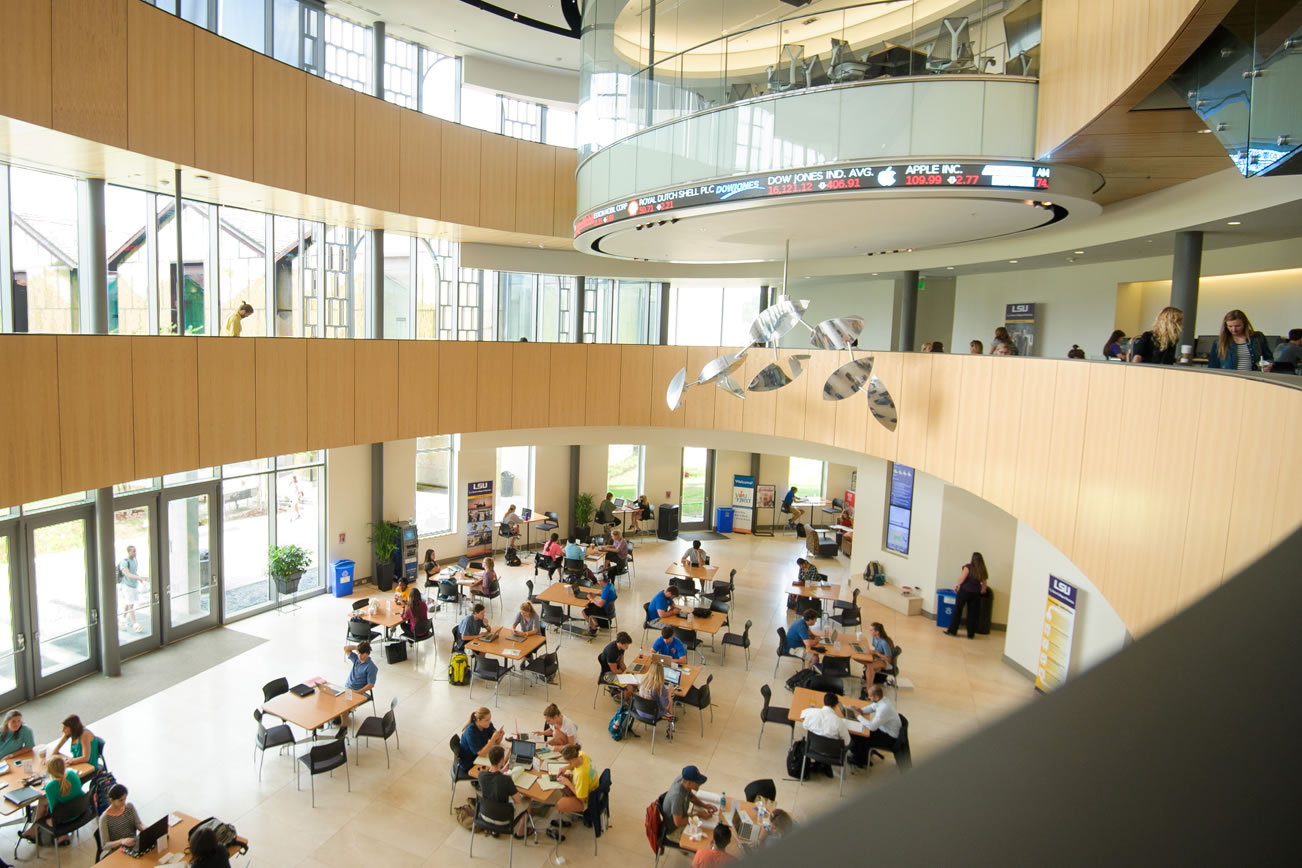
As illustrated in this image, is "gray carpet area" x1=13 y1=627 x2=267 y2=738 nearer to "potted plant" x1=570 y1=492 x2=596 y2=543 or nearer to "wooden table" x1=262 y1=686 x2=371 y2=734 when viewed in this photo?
"wooden table" x1=262 y1=686 x2=371 y2=734

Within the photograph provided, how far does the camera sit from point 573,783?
9.25 metres

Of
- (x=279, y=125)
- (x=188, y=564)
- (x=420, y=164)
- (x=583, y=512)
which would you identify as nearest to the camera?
(x=279, y=125)

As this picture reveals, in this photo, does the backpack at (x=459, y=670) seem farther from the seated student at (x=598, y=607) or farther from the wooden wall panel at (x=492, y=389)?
the wooden wall panel at (x=492, y=389)

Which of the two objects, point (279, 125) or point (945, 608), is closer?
point (279, 125)

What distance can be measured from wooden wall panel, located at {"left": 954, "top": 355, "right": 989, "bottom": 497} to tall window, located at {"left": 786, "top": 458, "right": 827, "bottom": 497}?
560 inches

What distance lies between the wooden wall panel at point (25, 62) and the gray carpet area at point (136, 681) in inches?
342

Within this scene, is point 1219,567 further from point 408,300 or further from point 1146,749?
point 408,300

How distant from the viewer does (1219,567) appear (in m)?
4.73

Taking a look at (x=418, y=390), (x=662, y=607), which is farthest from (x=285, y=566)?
(x=662, y=607)

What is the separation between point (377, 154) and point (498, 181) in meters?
2.70

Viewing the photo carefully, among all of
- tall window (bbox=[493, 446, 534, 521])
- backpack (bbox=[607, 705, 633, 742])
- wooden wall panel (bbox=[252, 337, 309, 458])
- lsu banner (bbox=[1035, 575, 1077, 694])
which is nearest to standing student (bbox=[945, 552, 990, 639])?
lsu banner (bbox=[1035, 575, 1077, 694])

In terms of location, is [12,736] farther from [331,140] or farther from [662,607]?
[662,607]

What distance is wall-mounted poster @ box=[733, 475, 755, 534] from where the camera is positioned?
993 inches

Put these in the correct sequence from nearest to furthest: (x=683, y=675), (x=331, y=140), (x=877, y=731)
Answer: (x=877, y=731), (x=683, y=675), (x=331, y=140)
